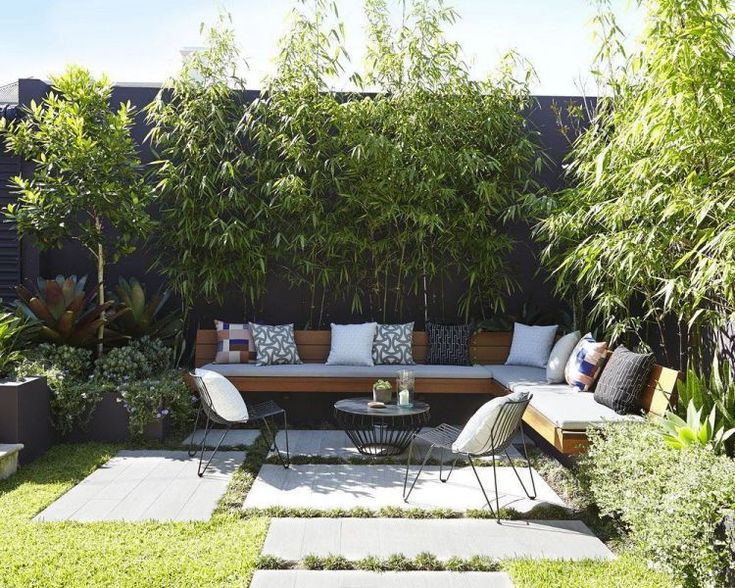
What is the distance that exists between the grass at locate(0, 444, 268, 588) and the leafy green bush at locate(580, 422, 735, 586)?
174cm

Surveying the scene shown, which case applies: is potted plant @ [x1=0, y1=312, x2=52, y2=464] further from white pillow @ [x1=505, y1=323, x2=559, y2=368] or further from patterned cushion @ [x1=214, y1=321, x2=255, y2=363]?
white pillow @ [x1=505, y1=323, x2=559, y2=368]

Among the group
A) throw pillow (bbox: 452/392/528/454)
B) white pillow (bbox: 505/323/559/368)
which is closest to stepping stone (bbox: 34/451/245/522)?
throw pillow (bbox: 452/392/528/454)

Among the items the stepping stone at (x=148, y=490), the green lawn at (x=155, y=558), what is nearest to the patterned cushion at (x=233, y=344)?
the stepping stone at (x=148, y=490)

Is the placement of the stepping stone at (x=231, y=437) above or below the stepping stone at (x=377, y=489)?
below

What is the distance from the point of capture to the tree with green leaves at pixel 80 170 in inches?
215

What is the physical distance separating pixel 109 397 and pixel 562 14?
4.72 metres

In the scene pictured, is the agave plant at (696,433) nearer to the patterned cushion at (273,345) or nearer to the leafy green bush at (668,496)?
the leafy green bush at (668,496)

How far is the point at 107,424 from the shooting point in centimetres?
540

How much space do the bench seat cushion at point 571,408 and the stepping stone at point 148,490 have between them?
2.07 metres

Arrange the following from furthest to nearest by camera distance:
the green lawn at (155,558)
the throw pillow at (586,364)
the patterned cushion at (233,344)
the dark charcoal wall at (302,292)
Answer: the dark charcoal wall at (302,292), the patterned cushion at (233,344), the throw pillow at (586,364), the green lawn at (155,558)

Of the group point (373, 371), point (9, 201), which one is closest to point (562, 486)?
point (373, 371)

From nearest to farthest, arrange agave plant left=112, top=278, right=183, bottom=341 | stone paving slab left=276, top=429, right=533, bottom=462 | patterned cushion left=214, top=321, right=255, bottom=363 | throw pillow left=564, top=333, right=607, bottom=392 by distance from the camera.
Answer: throw pillow left=564, top=333, right=607, bottom=392 < stone paving slab left=276, top=429, right=533, bottom=462 < agave plant left=112, top=278, right=183, bottom=341 < patterned cushion left=214, top=321, right=255, bottom=363

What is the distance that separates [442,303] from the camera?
6875 millimetres

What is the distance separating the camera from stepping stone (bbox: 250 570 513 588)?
300 cm
